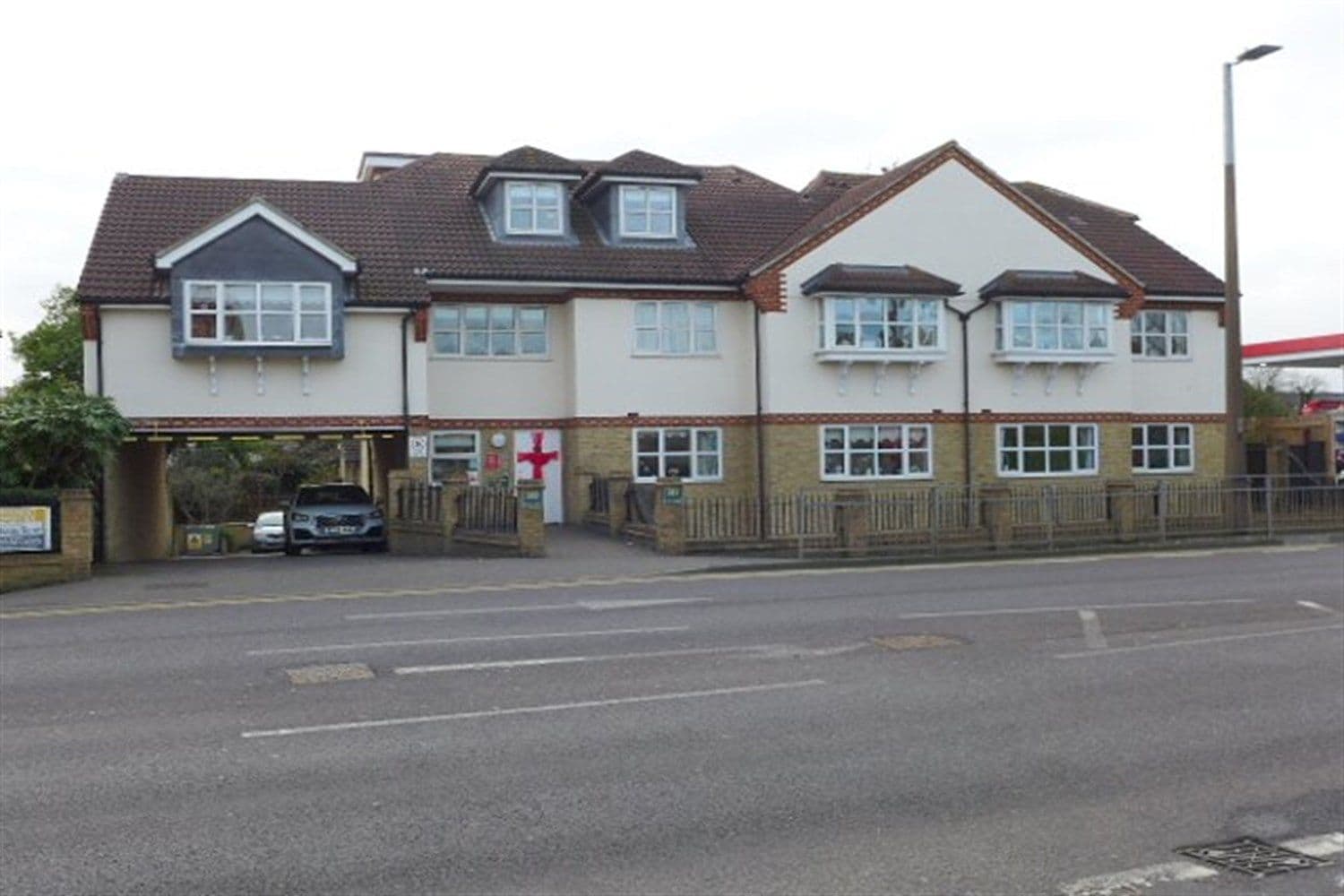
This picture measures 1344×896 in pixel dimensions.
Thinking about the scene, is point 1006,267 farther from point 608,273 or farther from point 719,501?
point 719,501

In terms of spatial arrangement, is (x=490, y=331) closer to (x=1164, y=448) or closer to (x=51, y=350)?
(x=1164, y=448)

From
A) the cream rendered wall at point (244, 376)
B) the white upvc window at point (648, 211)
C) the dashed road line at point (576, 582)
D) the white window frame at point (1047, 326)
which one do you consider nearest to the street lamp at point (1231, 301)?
the dashed road line at point (576, 582)

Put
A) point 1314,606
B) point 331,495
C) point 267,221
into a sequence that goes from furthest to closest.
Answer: point 331,495
point 267,221
point 1314,606

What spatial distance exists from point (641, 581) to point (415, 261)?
42.0 ft

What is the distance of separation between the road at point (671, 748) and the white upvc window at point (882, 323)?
632 inches

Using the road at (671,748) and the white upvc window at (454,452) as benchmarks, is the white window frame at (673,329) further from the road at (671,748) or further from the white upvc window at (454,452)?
the road at (671,748)

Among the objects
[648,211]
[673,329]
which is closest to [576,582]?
[673,329]

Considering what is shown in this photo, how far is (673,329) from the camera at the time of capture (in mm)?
31609

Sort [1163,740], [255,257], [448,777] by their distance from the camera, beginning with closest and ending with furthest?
1. [448,777]
2. [1163,740]
3. [255,257]

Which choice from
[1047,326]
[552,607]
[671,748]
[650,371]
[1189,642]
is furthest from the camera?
[1047,326]

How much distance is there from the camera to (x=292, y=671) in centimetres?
1147

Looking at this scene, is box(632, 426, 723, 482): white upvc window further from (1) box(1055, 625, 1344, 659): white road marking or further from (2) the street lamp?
(1) box(1055, 625, 1344, 659): white road marking

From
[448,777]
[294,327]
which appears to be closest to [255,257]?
[294,327]

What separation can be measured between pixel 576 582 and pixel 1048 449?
17.6 meters
